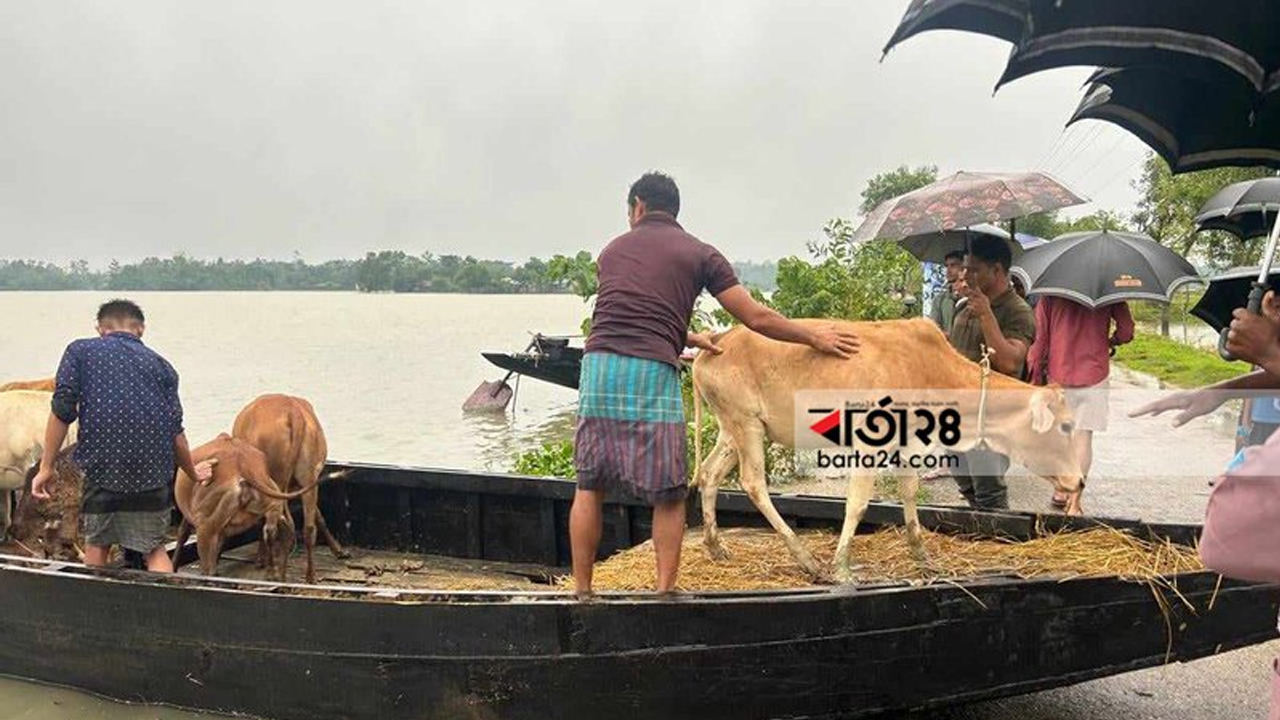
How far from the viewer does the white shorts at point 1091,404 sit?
5.47 meters

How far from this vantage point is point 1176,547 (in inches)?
166

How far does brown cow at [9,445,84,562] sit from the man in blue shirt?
5.32 feet

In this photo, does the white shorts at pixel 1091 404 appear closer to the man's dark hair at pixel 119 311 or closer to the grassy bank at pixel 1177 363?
the man's dark hair at pixel 119 311

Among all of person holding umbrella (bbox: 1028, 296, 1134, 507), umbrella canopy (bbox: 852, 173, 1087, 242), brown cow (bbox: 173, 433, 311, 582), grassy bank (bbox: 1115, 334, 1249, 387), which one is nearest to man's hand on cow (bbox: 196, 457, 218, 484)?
brown cow (bbox: 173, 433, 311, 582)

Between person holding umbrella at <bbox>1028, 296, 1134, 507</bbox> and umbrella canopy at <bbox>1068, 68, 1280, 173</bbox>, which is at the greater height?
umbrella canopy at <bbox>1068, 68, 1280, 173</bbox>

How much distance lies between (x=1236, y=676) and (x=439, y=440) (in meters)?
14.0

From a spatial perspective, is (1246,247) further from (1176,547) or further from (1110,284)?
(1176,547)

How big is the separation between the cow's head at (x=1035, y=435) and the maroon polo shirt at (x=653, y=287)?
1.64m

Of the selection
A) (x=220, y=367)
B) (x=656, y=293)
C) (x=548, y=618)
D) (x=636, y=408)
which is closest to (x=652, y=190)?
(x=656, y=293)

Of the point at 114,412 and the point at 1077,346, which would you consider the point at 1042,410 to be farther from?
the point at 114,412

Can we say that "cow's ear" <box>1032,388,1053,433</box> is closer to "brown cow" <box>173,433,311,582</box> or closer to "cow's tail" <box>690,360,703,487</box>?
"cow's tail" <box>690,360,703,487</box>

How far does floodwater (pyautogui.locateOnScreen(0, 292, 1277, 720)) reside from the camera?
4316mm

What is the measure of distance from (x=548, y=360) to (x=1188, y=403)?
14930mm

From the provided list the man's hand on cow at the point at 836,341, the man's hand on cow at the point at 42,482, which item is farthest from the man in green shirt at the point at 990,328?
the man's hand on cow at the point at 42,482
